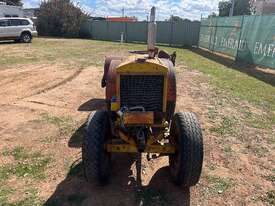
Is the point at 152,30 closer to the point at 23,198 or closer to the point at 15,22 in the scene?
the point at 23,198

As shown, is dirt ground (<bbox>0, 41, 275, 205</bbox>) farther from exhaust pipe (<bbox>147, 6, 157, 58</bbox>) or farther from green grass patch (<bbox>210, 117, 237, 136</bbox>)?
exhaust pipe (<bbox>147, 6, 157, 58</bbox>)

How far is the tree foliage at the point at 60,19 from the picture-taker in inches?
1468

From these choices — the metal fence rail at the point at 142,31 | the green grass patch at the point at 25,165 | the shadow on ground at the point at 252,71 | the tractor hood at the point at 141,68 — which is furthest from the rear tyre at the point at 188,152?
the metal fence rail at the point at 142,31

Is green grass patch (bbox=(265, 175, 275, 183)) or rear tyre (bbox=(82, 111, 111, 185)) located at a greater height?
rear tyre (bbox=(82, 111, 111, 185))

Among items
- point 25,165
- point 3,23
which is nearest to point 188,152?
point 25,165

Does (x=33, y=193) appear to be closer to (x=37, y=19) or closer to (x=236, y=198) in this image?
(x=236, y=198)

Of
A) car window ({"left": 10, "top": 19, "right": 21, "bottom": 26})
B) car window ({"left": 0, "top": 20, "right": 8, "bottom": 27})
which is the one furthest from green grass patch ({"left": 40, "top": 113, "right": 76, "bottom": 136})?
car window ({"left": 10, "top": 19, "right": 21, "bottom": 26})

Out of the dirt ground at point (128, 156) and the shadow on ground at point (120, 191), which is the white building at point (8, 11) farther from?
the shadow on ground at point (120, 191)

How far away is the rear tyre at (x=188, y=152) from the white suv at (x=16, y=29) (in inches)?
918

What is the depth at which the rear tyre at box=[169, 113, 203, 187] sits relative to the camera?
4578 mm

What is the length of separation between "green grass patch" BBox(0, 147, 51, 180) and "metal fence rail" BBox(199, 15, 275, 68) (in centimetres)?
1194

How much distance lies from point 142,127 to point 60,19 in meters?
34.9

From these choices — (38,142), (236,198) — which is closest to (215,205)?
(236,198)

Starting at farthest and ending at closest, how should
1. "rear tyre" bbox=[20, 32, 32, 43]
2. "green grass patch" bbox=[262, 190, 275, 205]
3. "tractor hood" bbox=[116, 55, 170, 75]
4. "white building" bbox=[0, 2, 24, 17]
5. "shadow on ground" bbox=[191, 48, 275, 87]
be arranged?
"white building" bbox=[0, 2, 24, 17], "rear tyre" bbox=[20, 32, 32, 43], "shadow on ground" bbox=[191, 48, 275, 87], "green grass patch" bbox=[262, 190, 275, 205], "tractor hood" bbox=[116, 55, 170, 75]
